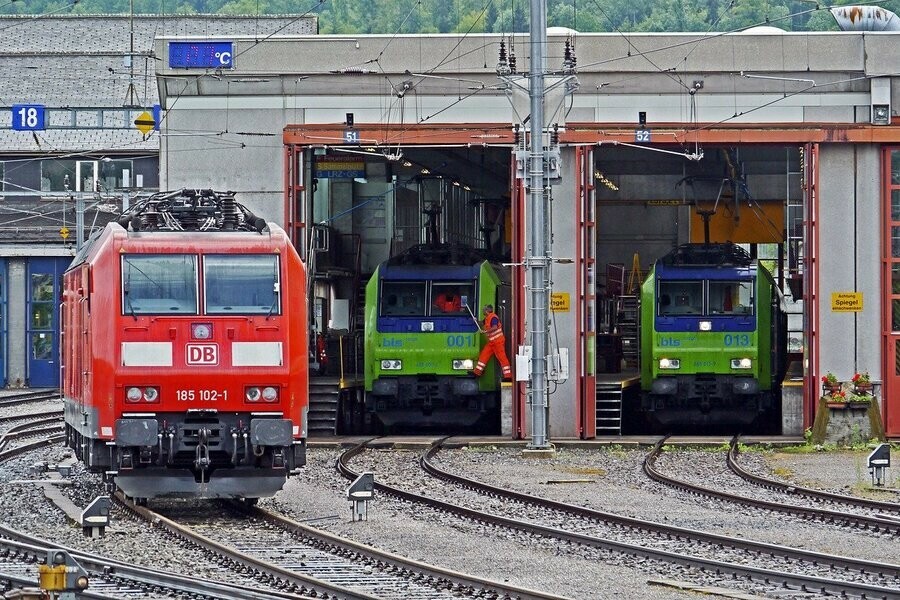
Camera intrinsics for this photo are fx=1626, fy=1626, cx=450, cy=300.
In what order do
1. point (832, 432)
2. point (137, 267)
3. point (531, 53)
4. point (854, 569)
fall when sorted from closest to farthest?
point (854, 569)
point (137, 267)
point (531, 53)
point (832, 432)

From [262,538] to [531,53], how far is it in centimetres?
1177

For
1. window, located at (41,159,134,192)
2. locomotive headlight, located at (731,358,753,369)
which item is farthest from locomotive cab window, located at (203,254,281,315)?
window, located at (41,159,134,192)

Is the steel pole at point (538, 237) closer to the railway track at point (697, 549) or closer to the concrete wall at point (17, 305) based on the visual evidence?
the railway track at point (697, 549)

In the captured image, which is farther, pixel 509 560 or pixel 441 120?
pixel 441 120

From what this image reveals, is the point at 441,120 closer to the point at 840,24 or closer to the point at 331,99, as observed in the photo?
the point at 331,99

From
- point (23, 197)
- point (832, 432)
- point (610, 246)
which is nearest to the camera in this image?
point (832, 432)

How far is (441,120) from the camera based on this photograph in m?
27.2

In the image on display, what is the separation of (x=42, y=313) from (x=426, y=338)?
19608 mm

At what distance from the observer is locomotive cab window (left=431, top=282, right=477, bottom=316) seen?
2805 centimetres

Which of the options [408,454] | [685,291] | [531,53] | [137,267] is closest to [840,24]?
[685,291]

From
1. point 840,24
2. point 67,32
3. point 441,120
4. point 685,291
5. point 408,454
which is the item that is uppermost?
point 67,32

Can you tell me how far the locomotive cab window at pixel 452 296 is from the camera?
28.0 metres

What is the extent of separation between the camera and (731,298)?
28484mm

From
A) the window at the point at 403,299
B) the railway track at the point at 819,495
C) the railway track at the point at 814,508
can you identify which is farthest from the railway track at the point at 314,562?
the window at the point at 403,299
